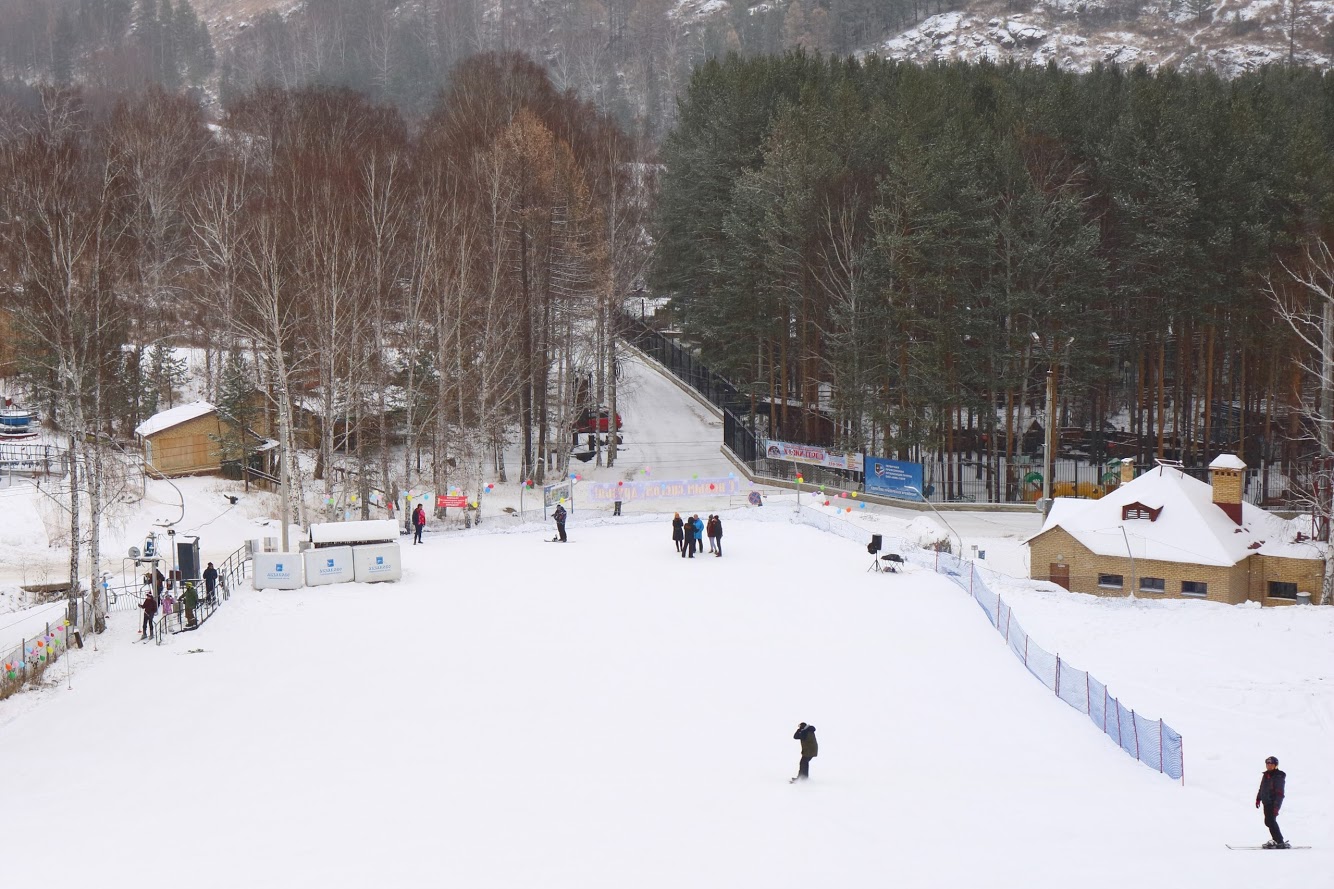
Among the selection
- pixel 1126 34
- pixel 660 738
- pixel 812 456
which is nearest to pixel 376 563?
pixel 660 738

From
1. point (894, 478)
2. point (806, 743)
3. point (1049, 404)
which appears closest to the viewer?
point (806, 743)

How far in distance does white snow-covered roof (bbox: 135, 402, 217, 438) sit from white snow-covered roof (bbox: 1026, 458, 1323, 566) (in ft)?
101

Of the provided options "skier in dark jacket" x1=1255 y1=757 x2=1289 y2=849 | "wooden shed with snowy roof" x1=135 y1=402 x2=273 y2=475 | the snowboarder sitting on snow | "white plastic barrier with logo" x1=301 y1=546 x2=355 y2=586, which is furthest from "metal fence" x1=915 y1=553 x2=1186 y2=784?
"wooden shed with snowy roof" x1=135 y1=402 x2=273 y2=475

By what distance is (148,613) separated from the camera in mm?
24906

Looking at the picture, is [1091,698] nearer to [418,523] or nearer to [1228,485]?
[1228,485]

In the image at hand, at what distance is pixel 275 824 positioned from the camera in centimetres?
1598

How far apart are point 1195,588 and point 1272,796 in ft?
67.5

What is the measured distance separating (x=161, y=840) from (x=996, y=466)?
37.9 meters

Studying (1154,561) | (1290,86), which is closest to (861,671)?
(1154,561)

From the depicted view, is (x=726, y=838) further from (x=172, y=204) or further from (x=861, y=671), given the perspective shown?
(x=172, y=204)

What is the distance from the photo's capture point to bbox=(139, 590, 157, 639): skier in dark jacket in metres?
24.8

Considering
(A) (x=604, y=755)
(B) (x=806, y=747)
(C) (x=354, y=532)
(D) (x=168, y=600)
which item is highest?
(C) (x=354, y=532)

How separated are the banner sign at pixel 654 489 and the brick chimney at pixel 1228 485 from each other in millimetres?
15149

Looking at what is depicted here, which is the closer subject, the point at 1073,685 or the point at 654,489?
the point at 1073,685
